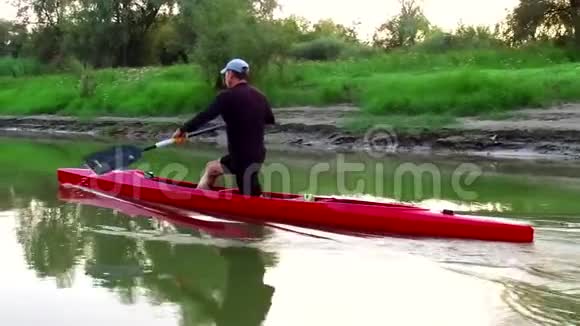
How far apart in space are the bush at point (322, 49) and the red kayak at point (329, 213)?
27.0 m

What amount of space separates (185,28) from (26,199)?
1044 inches

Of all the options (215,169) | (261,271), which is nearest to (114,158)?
(215,169)

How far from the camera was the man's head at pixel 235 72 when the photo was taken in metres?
9.15

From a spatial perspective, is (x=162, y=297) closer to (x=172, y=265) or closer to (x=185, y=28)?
(x=172, y=265)

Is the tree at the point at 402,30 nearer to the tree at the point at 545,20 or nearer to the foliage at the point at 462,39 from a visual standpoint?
the foliage at the point at 462,39

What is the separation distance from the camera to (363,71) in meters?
29.0

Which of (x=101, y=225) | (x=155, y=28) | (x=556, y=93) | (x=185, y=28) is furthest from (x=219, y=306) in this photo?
(x=155, y=28)

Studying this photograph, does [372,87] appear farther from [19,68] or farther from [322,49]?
[19,68]

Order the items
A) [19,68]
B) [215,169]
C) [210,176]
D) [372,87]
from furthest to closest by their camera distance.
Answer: [19,68] → [372,87] → [210,176] → [215,169]

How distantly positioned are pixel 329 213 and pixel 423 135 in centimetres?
1306

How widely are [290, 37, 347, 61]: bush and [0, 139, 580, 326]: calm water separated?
2618cm

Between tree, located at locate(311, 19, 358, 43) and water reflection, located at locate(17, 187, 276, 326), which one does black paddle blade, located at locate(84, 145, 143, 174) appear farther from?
tree, located at locate(311, 19, 358, 43)

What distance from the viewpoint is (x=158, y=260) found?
7832mm

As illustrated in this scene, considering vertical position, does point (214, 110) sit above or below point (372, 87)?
below
